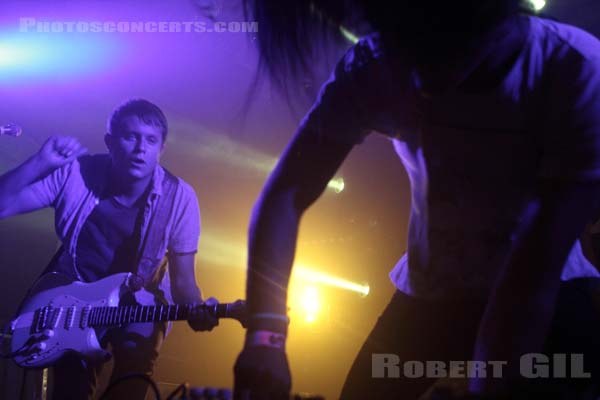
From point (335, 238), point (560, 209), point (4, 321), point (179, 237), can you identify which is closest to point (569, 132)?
point (560, 209)

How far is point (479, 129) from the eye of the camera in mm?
1073

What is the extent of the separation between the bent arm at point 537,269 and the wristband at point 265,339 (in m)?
0.39

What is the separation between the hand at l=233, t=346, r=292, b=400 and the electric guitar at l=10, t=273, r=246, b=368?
1.85 meters

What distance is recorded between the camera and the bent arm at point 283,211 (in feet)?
3.24

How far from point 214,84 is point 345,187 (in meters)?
1.73

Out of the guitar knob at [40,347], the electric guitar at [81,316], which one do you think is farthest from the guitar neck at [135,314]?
the guitar knob at [40,347]

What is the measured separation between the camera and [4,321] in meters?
4.19

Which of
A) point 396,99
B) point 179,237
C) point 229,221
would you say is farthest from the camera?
point 229,221

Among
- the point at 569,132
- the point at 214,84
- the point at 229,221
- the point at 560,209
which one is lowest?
the point at 560,209

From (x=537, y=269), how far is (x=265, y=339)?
1.81ft

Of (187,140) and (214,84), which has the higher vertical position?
(214,84)

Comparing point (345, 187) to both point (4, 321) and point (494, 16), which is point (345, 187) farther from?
point (4, 321)

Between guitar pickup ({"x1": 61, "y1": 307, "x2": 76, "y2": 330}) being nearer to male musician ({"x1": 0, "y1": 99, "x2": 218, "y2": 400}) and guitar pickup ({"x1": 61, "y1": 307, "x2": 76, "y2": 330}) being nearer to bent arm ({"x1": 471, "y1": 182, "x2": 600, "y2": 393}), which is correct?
male musician ({"x1": 0, "y1": 99, "x2": 218, "y2": 400})

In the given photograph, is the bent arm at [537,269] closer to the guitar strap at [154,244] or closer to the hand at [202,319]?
the hand at [202,319]
